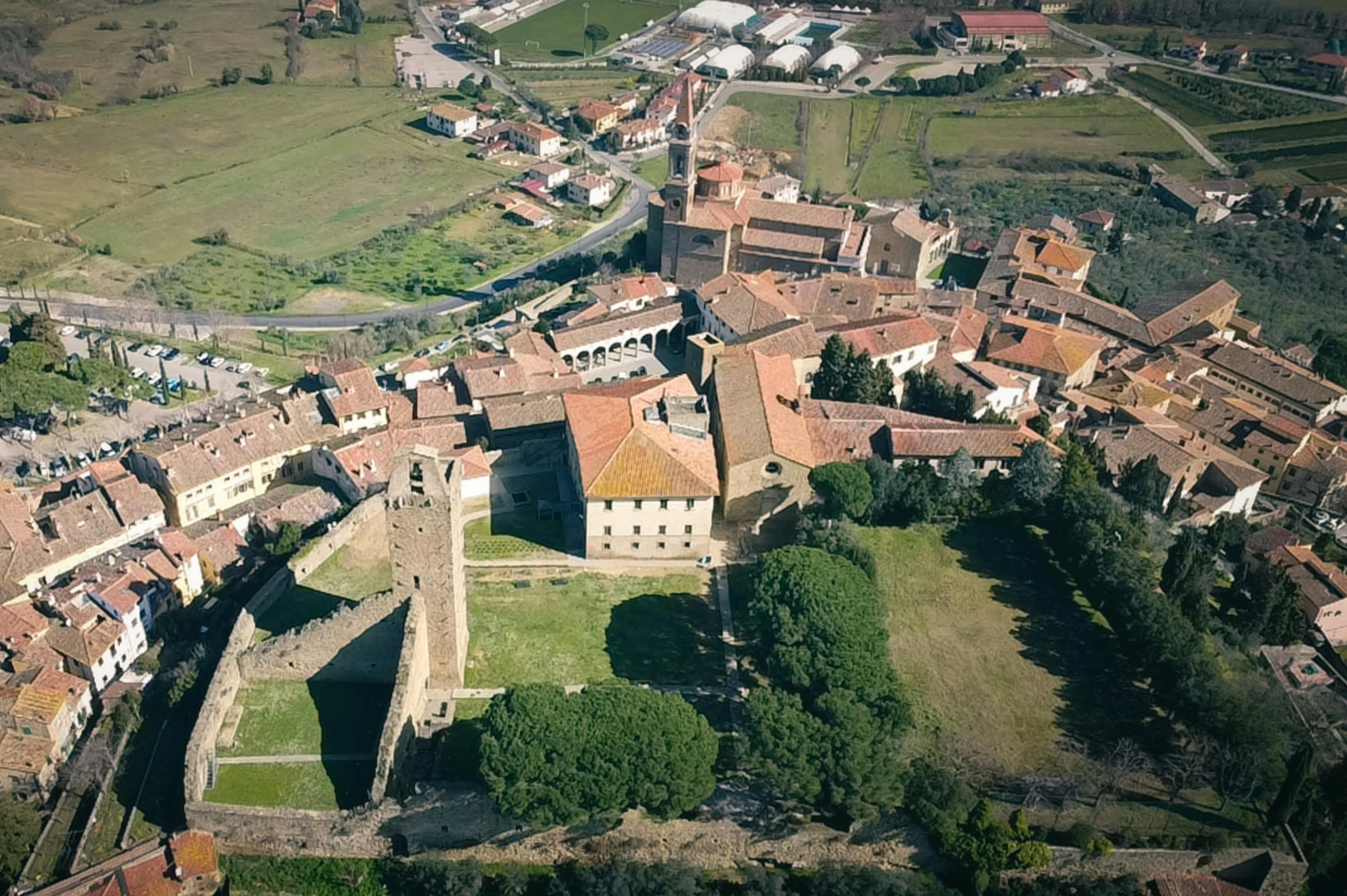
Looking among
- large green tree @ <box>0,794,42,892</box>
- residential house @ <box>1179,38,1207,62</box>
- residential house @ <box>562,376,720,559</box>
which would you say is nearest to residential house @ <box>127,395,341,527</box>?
residential house @ <box>562,376,720,559</box>

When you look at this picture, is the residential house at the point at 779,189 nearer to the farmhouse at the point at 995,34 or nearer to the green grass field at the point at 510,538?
the green grass field at the point at 510,538

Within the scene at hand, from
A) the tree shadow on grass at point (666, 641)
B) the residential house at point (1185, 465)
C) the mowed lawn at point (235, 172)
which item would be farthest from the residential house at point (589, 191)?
the tree shadow on grass at point (666, 641)

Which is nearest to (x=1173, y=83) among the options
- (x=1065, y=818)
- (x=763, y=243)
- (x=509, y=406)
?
(x=763, y=243)

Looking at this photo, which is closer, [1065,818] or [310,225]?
[1065,818]

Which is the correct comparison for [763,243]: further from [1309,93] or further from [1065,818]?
[1309,93]

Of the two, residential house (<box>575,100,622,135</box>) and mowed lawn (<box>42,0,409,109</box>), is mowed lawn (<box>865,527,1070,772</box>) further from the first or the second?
mowed lawn (<box>42,0,409,109</box>)

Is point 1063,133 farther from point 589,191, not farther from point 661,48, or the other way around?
point 661,48
